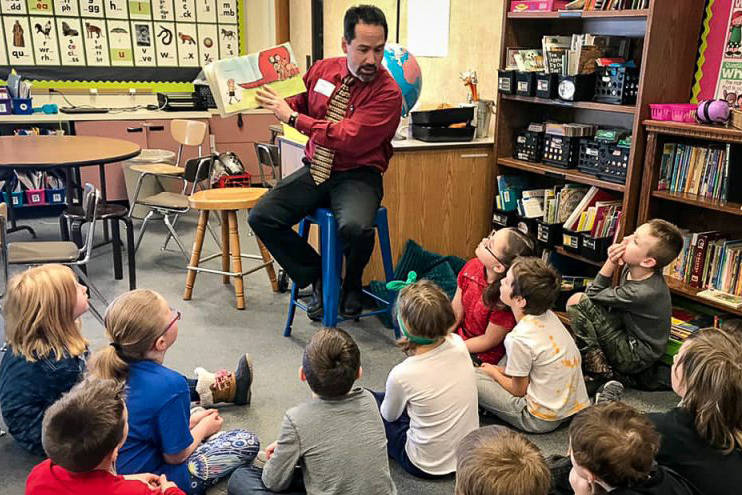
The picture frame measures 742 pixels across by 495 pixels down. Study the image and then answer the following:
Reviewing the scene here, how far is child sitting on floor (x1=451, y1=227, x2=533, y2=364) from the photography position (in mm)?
2633

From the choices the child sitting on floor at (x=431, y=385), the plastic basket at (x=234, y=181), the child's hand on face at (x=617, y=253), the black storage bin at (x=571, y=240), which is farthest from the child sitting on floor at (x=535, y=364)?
the plastic basket at (x=234, y=181)

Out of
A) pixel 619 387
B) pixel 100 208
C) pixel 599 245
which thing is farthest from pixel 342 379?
pixel 100 208

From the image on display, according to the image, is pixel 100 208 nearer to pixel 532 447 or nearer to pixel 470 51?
pixel 470 51

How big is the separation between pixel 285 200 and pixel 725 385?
1991 millimetres

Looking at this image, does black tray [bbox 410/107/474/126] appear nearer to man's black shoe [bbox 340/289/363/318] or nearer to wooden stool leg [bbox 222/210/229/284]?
man's black shoe [bbox 340/289/363/318]

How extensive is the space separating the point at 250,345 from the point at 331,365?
1.45 m

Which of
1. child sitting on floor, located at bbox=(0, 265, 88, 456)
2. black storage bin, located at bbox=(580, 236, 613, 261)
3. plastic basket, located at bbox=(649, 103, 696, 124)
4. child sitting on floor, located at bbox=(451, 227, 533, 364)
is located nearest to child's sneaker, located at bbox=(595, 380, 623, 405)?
child sitting on floor, located at bbox=(451, 227, 533, 364)

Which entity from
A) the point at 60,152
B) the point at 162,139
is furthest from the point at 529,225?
the point at 162,139

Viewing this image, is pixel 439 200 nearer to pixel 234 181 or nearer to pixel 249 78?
pixel 249 78

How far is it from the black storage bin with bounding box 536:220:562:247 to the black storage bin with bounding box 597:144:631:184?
0.38 metres

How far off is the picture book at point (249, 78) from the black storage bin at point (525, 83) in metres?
1.22

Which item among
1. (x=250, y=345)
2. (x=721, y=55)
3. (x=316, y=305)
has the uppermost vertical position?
(x=721, y=55)

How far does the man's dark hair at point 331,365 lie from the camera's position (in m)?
1.69

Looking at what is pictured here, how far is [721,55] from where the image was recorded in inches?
113
